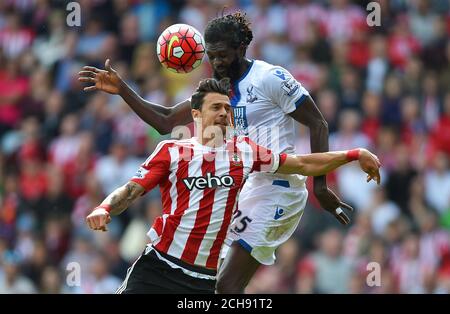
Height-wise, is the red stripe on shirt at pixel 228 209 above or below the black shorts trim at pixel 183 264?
above

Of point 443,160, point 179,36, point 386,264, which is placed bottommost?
point 386,264

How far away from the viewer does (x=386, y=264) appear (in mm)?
11914

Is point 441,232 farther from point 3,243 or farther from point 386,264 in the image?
point 3,243

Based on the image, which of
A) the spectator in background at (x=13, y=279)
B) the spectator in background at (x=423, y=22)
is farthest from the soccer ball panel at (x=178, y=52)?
the spectator in background at (x=423, y=22)

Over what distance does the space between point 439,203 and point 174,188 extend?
232 inches

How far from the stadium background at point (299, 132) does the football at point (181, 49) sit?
13.6ft

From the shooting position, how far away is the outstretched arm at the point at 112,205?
262 inches

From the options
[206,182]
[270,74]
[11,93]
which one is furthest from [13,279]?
[206,182]

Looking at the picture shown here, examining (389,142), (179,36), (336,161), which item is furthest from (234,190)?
(389,142)

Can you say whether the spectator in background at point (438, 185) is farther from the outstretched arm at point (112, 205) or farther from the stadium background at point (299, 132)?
the outstretched arm at point (112, 205)

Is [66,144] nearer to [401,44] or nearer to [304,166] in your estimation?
[401,44]

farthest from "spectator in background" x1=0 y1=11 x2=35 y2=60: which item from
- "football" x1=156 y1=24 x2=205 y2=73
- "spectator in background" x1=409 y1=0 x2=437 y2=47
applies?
"football" x1=156 y1=24 x2=205 y2=73

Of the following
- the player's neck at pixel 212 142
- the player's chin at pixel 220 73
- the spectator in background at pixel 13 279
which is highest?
the player's chin at pixel 220 73

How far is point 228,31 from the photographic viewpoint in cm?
804
